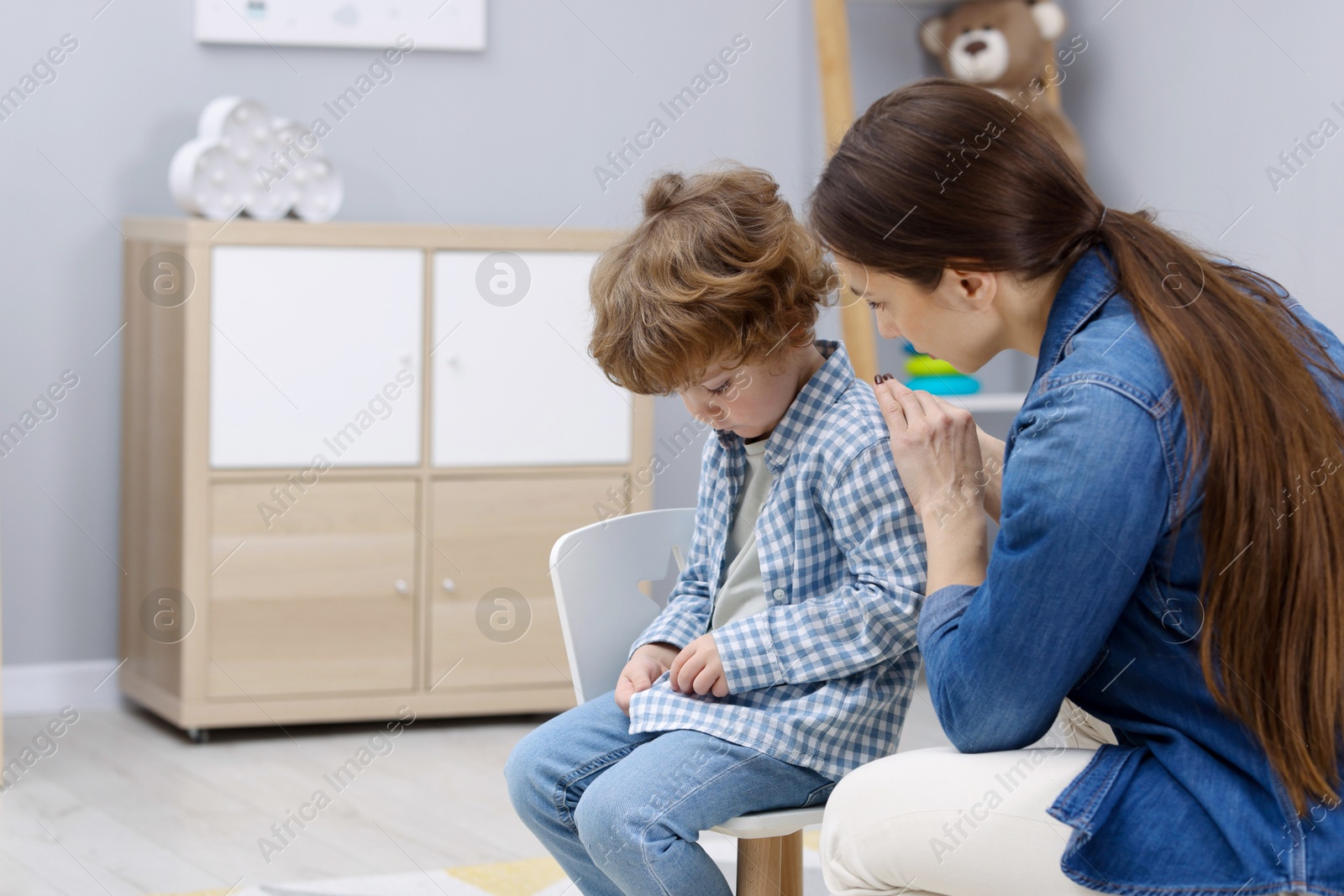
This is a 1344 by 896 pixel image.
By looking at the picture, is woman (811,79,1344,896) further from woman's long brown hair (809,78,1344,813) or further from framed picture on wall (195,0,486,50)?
framed picture on wall (195,0,486,50)

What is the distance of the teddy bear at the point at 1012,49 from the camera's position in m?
2.76

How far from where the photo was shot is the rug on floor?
5.73ft

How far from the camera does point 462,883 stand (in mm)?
1780

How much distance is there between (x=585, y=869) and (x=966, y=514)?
0.49 meters

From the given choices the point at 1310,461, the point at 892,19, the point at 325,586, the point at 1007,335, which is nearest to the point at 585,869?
the point at 1007,335

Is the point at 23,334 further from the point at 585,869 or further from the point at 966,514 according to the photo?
the point at 966,514

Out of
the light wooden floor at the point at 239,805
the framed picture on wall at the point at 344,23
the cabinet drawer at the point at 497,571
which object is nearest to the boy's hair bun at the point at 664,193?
the light wooden floor at the point at 239,805

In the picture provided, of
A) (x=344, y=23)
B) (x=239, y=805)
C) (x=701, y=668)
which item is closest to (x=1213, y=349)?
(x=701, y=668)

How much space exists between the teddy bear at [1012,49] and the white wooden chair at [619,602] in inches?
66.8

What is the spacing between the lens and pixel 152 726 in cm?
249

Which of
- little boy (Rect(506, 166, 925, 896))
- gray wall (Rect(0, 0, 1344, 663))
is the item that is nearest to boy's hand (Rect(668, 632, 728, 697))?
little boy (Rect(506, 166, 925, 896))

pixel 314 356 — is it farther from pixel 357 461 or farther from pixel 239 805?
pixel 239 805

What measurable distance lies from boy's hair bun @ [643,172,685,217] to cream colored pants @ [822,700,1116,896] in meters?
0.57

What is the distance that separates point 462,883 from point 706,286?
3.25 ft
